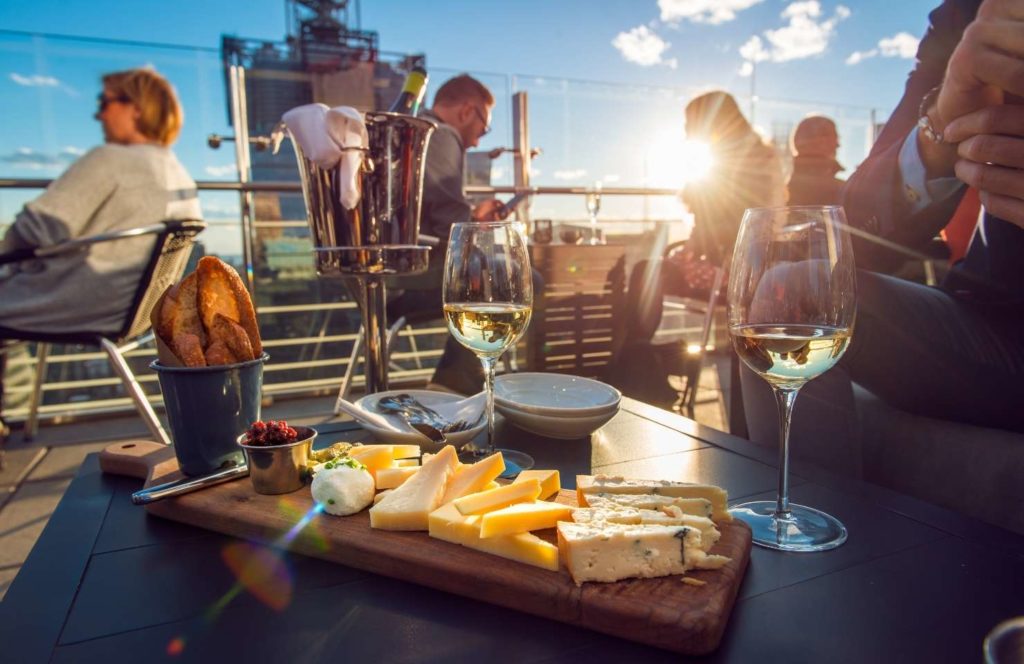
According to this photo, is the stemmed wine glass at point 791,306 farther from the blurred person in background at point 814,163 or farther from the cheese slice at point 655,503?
the blurred person in background at point 814,163

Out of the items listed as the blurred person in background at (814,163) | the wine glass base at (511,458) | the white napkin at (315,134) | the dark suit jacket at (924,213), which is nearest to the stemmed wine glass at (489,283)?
the wine glass base at (511,458)

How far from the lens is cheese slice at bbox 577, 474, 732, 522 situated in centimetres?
58

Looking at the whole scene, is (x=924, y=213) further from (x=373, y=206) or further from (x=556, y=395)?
(x=373, y=206)

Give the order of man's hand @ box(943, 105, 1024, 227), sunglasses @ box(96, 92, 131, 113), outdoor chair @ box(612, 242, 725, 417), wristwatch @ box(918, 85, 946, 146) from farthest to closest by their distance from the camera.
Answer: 1. outdoor chair @ box(612, 242, 725, 417)
2. sunglasses @ box(96, 92, 131, 113)
3. wristwatch @ box(918, 85, 946, 146)
4. man's hand @ box(943, 105, 1024, 227)

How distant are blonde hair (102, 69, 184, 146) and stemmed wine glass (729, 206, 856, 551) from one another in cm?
278

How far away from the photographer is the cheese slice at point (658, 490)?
22.9 inches

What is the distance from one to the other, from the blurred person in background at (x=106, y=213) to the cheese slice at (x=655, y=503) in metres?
2.20

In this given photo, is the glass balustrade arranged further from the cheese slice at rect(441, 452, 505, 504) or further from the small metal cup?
the cheese slice at rect(441, 452, 505, 504)

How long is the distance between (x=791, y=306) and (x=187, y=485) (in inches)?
26.8

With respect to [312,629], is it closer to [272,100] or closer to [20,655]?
[20,655]

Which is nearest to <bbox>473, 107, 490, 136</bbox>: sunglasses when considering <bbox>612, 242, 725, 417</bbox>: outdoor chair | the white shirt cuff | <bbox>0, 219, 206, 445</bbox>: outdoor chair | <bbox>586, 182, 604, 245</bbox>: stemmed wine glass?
<bbox>586, 182, 604, 245</bbox>: stemmed wine glass

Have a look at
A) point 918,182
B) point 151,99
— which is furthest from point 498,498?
point 151,99

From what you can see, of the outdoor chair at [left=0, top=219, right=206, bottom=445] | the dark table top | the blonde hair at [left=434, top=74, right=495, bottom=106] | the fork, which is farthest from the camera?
the blonde hair at [left=434, top=74, right=495, bottom=106]

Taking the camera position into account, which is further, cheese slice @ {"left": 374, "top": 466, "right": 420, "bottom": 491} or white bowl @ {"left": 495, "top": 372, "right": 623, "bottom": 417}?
white bowl @ {"left": 495, "top": 372, "right": 623, "bottom": 417}
